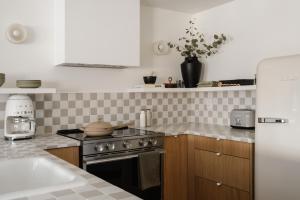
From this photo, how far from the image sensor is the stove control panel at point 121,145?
7.88 feet

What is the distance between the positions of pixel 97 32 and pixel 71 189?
183 cm

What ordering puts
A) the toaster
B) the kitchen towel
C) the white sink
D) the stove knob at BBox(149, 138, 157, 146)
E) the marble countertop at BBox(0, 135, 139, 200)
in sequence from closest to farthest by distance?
1. the marble countertop at BBox(0, 135, 139, 200)
2. the white sink
3. the kitchen towel
4. the stove knob at BBox(149, 138, 157, 146)
5. the toaster

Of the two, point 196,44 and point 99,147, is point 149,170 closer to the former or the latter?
point 99,147

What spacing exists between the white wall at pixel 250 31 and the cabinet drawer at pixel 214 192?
3.81ft

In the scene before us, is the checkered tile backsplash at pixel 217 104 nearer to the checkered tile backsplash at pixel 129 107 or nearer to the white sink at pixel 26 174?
the checkered tile backsplash at pixel 129 107

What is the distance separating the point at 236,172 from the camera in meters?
2.51

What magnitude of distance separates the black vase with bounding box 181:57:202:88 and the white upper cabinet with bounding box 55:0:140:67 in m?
0.75

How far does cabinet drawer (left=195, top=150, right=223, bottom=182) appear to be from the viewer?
2.67 metres

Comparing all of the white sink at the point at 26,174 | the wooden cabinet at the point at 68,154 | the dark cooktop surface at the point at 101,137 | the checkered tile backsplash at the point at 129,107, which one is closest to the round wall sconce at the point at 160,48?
the checkered tile backsplash at the point at 129,107

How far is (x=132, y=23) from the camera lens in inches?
114

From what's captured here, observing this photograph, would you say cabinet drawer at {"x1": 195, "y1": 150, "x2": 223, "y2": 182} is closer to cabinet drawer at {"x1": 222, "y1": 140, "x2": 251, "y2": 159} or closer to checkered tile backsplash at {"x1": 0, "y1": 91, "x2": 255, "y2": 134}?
cabinet drawer at {"x1": 222, "y1": 140, "x2": 251, "y2": 159}

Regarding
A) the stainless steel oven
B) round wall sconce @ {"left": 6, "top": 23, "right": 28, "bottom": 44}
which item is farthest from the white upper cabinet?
the stainless steel oven

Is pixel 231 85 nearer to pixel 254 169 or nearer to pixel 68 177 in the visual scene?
pixel 254 169

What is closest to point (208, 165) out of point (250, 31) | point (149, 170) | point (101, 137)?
point (149, 170)
